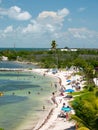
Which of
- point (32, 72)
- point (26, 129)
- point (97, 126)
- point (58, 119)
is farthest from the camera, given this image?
point (32, 72)

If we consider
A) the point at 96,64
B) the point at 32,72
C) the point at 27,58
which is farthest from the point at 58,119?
the point at 27,58

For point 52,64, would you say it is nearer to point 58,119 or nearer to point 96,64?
point 96,64

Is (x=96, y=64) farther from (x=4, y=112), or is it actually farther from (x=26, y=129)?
(x=26, y=129)

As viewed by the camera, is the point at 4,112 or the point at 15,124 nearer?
the point at 15,124

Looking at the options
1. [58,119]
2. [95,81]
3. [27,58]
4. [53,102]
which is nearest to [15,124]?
[58,119]

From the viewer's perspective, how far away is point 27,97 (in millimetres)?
60312

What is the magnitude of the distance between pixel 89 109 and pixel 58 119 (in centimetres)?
1718

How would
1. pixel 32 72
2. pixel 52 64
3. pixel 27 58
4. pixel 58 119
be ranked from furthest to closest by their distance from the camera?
pixel 27 58 < pixel 52 64 < pixel 32 72 < pixel 58 119

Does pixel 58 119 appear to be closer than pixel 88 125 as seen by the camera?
No

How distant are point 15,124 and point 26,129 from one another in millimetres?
2761

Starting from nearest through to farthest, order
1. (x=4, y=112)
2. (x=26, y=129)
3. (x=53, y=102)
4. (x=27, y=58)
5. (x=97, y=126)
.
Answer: (x=97, y=126), (x=26, y=129), (x=4, y=112), (x=53, y=102), (x=27, y=58)

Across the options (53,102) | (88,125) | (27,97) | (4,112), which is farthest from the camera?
(27,97)

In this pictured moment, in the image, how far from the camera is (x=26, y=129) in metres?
36.6

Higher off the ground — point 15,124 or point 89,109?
point 89,109
